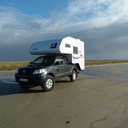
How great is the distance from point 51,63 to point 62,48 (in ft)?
5.61

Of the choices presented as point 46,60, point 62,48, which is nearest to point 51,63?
point 46,60

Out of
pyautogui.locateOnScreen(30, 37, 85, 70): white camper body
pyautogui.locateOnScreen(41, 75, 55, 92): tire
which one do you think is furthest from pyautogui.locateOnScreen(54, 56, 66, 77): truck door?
pyautogui.locateOnScreen(41, 75, 55, 92): tire

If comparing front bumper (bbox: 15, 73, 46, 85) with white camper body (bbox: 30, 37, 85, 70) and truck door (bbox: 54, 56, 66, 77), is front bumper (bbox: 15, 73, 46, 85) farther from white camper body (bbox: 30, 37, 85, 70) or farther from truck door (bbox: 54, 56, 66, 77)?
white camper body (bbox: 30, 37, 85, 70)

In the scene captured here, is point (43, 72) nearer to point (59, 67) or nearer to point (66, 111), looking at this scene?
point (59, 67)

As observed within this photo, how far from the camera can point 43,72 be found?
12.7 m

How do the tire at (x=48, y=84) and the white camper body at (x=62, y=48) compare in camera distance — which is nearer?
the tire at (x=48, y=84)

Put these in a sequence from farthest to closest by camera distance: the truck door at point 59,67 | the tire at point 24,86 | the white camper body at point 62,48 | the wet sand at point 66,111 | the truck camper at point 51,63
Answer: the white camper body at point 62,48 → the truck door at point 59,67 → the tire at point 24,86 → the truck camper at point 51,63 → the wet sand at point 66,111

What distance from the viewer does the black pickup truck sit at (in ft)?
41.0

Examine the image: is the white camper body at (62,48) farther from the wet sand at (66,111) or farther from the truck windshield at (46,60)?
the wet sand at (66,111)

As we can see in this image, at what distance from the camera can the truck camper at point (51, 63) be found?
12609 mm

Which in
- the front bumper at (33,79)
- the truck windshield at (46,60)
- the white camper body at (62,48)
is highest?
the white camper body at (62,48)

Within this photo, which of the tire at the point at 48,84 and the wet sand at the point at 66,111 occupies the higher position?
the tire at the point at 48,84

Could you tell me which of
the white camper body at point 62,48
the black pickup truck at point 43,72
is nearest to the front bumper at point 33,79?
the black pickup truck at point 43,72

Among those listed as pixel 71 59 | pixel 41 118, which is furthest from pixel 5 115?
pixel 71 59
